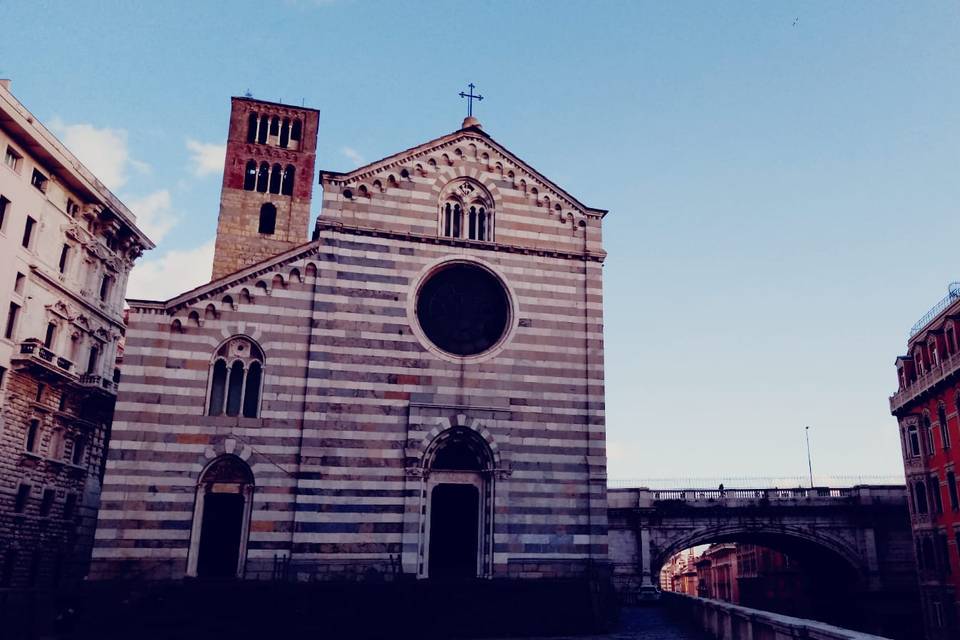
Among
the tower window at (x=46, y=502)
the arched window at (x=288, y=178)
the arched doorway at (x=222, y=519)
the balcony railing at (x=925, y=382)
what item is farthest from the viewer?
the arched window at (x=288, y=178)

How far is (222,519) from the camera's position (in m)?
22.6

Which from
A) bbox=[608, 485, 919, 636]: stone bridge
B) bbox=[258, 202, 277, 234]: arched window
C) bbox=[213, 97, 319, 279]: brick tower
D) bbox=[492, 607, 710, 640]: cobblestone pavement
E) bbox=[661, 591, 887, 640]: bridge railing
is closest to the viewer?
bbox=[661, 591, 887, 640]: bridge railing

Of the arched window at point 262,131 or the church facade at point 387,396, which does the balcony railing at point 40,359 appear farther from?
the arched window at point 262,131

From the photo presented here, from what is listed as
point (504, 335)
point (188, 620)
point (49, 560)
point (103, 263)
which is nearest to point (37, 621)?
point (49, 560)

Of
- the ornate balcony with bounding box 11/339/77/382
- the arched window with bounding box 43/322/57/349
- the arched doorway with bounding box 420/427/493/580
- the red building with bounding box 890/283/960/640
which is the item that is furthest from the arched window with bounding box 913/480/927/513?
the arched window with bounding box 43/322/57/349

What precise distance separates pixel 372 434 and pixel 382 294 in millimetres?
4717

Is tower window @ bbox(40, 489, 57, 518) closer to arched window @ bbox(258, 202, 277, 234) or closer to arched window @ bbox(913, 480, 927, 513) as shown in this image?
arched window @ bbox(258, 202, 277, 234)

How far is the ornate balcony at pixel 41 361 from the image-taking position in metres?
27.0

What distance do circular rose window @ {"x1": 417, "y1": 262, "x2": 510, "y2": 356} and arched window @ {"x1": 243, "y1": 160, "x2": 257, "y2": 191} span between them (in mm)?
17417

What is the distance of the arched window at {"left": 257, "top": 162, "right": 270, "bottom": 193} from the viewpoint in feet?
130

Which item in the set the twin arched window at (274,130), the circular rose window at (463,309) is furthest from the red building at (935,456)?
the twin arched window at (274,130)

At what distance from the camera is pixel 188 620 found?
20062 mm

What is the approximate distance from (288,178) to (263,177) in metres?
1.29

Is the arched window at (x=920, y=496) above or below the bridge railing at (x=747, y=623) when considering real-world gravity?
above
